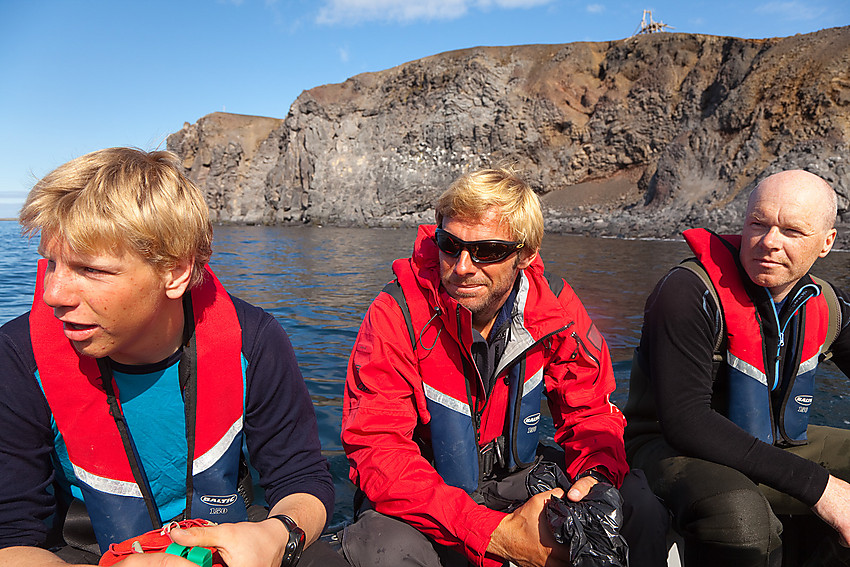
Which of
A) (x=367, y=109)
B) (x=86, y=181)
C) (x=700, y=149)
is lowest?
(x=86, y=181)

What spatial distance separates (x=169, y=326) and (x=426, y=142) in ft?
140

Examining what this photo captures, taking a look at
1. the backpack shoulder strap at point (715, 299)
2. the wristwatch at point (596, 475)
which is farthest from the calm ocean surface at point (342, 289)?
the backpack shoulder strap at point (715, 299)

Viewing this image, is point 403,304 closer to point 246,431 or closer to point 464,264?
point 464,264

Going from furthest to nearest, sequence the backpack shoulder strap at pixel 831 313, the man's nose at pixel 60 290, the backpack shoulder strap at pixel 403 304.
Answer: the backpack shoulder strap at pixel 831 313
the backpack shoulder strap at pixel 403 304
the man's nose at pixel 60 290

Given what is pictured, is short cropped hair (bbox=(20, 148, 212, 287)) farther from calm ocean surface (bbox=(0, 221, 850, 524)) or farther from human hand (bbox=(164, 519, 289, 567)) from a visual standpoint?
calm ocean surface (bbox=(0, 221, 850, 524))

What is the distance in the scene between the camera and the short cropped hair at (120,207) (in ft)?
4.78

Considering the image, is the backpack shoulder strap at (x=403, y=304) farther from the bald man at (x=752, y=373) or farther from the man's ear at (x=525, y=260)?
the bald man at (x=752, y=373)

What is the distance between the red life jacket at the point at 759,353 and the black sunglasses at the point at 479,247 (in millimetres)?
1045

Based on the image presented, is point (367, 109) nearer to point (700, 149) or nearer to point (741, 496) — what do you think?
point (700, 149)

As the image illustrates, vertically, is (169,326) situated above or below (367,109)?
below

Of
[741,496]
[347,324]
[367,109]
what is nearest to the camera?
[741,496]

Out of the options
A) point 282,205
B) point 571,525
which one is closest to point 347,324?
point 571,525

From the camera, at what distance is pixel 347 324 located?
319 inches

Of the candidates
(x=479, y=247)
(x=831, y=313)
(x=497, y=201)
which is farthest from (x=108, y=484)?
(x=831, y=313)
